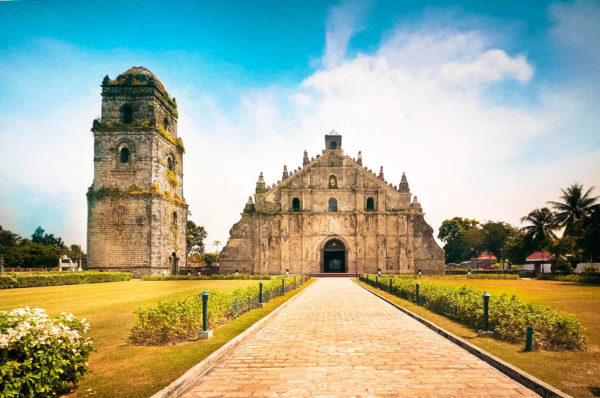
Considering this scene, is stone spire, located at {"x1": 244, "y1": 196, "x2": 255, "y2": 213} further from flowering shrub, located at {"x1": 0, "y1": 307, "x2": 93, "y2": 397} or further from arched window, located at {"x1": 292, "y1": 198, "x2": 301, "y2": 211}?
flowering shrub, located at {"x1": 0, "y1": 307, "x2": 93, "y2": 397}

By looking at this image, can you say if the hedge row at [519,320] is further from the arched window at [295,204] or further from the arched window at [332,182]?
the arched window at [295,204]

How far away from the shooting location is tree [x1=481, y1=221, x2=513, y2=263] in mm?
72812

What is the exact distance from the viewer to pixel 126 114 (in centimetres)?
4378

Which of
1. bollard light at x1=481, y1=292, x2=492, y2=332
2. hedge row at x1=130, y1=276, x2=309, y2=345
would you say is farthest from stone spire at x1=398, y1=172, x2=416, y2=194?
hedge row at x1=130, y1=276, x2=309, y2=345

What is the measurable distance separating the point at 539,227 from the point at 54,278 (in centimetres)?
5659

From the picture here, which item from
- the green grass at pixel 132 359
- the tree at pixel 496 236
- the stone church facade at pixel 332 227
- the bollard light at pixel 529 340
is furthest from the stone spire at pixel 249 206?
the tree at pixel 496 236

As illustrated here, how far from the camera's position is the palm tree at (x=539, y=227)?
53344mm

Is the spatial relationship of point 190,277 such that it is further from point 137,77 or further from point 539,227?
point 539,227

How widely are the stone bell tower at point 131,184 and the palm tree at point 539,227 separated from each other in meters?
46.6

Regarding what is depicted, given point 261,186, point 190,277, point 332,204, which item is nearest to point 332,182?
point 332,204

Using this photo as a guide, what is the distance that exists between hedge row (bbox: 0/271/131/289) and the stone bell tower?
348 cm

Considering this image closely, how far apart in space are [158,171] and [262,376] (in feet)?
129

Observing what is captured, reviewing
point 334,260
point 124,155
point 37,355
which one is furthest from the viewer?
point 334,260

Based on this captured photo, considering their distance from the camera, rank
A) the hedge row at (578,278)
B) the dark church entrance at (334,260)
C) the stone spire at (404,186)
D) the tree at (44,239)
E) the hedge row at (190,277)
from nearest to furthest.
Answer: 1. the hedge row at (578,278)
2. the hedge row at (190,277)
3. the stone spire at (404,186)
4. the dark church entrance at (334,260)
5. the tree at (44,239)
